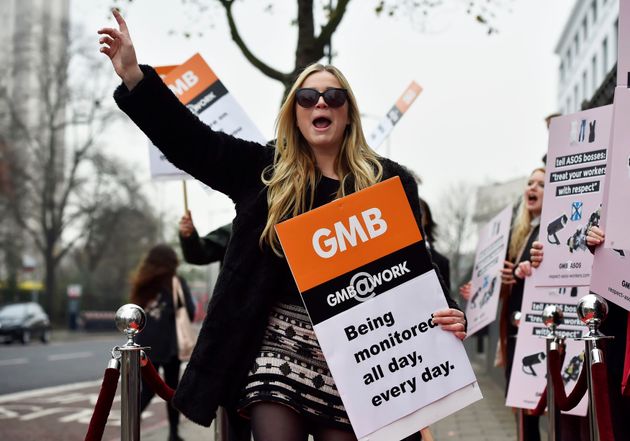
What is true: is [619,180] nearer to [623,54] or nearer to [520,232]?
[623,54]

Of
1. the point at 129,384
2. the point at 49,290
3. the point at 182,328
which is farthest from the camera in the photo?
the point at 49,290

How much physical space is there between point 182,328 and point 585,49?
53.7m

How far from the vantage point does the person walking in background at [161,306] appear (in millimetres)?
7898

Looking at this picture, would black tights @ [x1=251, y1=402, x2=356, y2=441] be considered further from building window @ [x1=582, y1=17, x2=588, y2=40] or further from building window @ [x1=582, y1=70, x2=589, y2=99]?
building window @ [x1=582, y1=17, x2=588, y2=40]

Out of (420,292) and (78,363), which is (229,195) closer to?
(420,292)

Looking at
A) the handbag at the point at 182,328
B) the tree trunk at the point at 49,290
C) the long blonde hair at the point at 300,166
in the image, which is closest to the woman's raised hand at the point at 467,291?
the handbag at the point at 182,328

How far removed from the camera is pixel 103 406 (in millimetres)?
3229

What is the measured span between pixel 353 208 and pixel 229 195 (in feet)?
1.53

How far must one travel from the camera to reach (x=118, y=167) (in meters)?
43.7

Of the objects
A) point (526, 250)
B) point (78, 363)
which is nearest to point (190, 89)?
point (526, 250)

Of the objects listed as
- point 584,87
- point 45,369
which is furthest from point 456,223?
point 45,369

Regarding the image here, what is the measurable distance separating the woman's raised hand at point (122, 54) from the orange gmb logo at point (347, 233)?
0.69 metres

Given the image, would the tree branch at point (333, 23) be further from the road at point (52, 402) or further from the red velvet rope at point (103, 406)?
the red velvet rope at point (103, 406)

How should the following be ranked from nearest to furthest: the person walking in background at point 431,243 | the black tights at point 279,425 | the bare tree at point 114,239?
the black tights at point 279,425 < the person walking in background at point 431,243 < the bare tree at point 114,239
